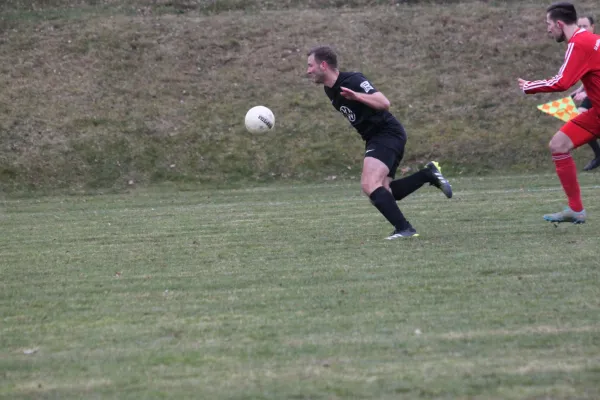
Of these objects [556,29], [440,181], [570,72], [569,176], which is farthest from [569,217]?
[556,29]

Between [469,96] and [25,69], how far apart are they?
35.5 ft

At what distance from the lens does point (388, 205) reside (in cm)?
822

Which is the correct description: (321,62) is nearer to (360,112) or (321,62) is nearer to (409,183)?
(360,112)

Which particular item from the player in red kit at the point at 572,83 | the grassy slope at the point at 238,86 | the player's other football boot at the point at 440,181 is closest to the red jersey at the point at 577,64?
the player in red kit at the point at 572,83

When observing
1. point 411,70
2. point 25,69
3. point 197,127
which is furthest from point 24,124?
point 411,70

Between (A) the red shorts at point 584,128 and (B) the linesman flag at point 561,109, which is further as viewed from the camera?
(B) the linesman flag at point 561,109

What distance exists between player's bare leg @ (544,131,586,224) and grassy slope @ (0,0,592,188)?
978cm

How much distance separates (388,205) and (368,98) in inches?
40.1

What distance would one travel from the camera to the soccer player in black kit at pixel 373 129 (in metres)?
8.24

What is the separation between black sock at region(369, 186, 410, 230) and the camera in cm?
823

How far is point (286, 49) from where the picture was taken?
22297 mm

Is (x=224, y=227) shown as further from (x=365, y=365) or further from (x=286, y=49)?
(x=286, y=49)

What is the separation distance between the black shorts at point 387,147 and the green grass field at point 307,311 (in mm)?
780

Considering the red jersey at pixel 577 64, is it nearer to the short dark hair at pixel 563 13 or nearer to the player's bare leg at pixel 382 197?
the short dark hair at pixel 563 13
